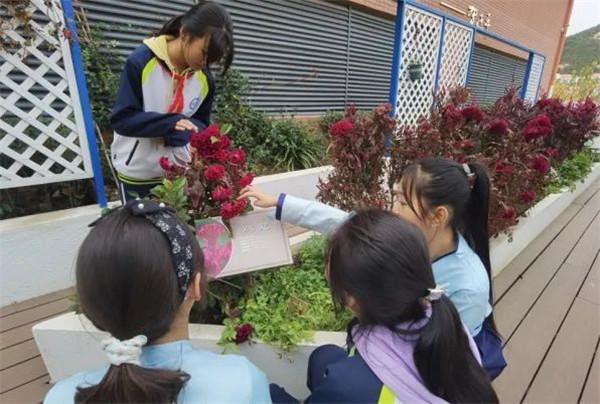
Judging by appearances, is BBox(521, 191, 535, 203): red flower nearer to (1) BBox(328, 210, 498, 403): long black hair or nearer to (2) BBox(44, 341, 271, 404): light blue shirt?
(1) BBox(328, 210, 498, 403): long black hair

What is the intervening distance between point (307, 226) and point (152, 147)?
743mm

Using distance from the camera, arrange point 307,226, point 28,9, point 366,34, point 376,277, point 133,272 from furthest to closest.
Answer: point 366,34 < point 28,9 < point 307,226 < point 376,277 < point 133,272

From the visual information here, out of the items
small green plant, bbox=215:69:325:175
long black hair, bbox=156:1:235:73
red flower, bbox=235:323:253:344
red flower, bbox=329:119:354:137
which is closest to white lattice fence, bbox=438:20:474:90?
small green plant, bbox=215:69:325:175

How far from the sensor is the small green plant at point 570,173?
11.6 feet

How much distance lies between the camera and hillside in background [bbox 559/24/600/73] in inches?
648

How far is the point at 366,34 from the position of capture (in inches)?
212

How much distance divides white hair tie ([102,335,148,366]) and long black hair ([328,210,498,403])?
0.45 meters

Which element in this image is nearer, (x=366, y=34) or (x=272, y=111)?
(x=272, y=111)

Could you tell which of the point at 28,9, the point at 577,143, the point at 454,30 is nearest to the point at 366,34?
the point at 454,30

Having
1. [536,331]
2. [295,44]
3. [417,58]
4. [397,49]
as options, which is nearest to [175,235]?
[536,331]

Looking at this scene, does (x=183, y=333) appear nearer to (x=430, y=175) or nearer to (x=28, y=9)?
(x=430, y=175)

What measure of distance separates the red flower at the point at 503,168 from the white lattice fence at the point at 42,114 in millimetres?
2550

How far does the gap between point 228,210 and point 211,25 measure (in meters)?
0.71

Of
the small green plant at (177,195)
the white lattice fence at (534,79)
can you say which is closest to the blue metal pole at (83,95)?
the small green plant at (177,195)
